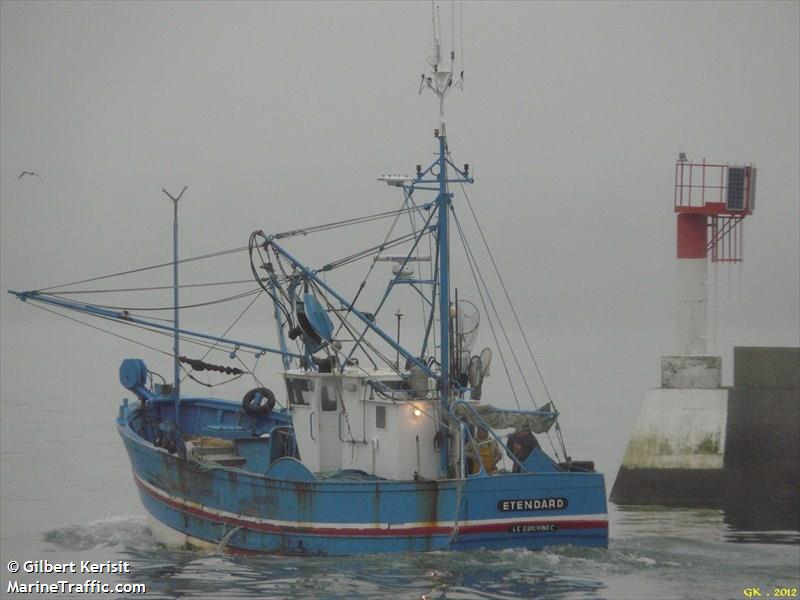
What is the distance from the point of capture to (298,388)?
25391 mm

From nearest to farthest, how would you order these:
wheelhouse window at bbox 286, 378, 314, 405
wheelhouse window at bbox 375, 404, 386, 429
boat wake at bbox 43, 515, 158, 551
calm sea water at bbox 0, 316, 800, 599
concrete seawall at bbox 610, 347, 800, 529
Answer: calm sea water at bbox 0, 316, 800, 599, wheelhouse window at bbox 375, 404, 386, 429, wheelhouse window at bbox 286, 378, 314, 405, boat wake at bbox 43, 515, 158, 551, concrete seawall at bbox 610, 347, 800, 529

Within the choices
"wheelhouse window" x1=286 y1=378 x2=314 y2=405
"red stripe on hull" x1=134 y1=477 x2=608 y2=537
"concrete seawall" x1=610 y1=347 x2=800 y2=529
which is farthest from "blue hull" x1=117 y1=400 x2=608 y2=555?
"concrete seawall" x1=610 y1=347 x2=800 y2=529

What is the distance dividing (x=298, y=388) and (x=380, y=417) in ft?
6.06

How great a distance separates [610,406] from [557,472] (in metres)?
47.4

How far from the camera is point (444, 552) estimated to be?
22.6 meters

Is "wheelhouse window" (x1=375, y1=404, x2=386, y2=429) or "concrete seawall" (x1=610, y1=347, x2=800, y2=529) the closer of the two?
"wheelhouse window" (x1=375, y1=404, x2=386, y2=429)

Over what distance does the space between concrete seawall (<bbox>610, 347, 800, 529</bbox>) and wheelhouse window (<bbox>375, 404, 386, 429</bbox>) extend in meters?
8.86

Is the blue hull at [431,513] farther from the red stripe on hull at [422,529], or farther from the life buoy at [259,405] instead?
the life buoy at [259,405]

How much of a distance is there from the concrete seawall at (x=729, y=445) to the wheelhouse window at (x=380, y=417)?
8857 millimetres

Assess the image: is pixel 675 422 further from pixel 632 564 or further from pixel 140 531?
pixel 140 531

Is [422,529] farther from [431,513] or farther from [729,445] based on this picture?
[729,445]

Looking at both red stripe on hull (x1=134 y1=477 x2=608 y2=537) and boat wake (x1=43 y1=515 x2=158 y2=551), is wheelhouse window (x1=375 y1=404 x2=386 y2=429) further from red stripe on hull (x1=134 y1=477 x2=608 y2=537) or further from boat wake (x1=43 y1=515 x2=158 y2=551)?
boat wake (x1=43 y1=515 x2=158 y2=551)

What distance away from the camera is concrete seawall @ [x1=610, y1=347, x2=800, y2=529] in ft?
101

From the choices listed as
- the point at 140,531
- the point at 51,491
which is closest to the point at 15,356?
the point at 51,491
